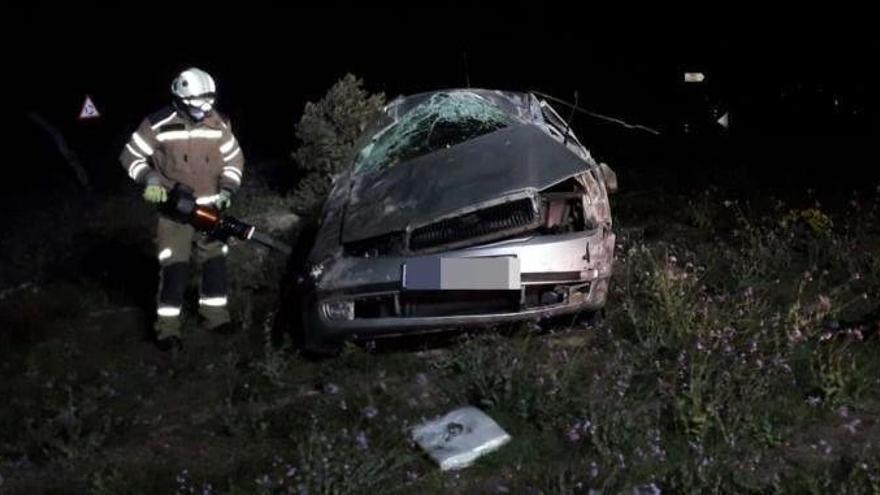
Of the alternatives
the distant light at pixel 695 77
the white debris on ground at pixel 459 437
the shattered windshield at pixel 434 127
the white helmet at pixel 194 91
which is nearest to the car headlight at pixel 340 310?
the white debris on ground at pixel 459 437

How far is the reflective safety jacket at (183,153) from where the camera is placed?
5.56 metres

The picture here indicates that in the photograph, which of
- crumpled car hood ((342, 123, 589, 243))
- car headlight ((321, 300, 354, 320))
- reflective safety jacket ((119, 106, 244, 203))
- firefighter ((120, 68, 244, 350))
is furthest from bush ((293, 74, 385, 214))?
car headlight ((321, 300, 354, 320))

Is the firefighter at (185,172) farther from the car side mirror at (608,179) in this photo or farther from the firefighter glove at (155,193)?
the car side mirror at (608,179)

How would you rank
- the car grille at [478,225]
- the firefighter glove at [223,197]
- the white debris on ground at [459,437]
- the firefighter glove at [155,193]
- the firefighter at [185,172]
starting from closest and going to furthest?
the white debris on ground at [459,437]
the car grille at [478,225]
the firefighter glove at [155,193]
the firefighter at [185,172]
the firefighter glove at [223,197]

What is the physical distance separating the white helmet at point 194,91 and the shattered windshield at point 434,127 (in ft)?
3.38

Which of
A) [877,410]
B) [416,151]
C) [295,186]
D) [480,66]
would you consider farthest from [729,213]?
[480,66]

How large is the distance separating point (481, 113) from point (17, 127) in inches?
361

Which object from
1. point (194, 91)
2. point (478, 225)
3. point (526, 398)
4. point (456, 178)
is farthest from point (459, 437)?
point (194, 91)

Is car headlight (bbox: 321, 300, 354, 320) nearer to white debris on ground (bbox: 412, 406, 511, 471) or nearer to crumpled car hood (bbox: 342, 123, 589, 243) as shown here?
crumpled car hood (bbox: 342, 123, 589, 243)

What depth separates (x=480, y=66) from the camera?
1479 centimetres

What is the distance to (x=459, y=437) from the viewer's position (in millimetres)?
4176

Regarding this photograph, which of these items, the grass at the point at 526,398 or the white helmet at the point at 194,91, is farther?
the white helmet at the point at 194,91

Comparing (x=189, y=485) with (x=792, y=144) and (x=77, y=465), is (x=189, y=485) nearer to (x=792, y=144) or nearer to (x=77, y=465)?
(x=77, y=465)

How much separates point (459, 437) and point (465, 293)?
0.91m
